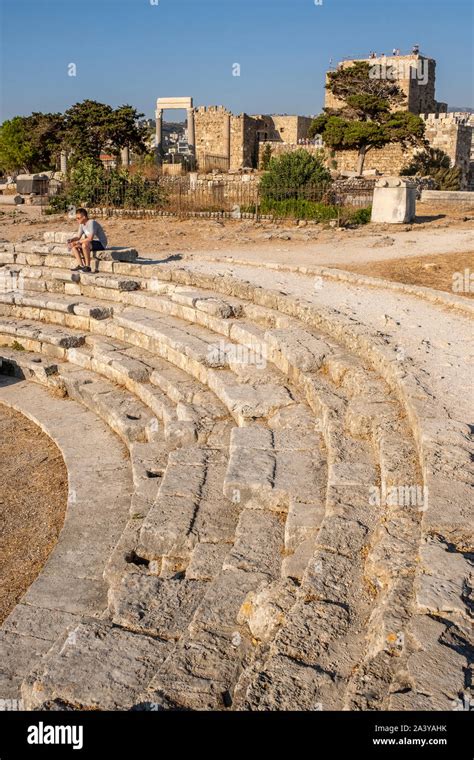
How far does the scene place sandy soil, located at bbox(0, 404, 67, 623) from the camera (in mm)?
5832

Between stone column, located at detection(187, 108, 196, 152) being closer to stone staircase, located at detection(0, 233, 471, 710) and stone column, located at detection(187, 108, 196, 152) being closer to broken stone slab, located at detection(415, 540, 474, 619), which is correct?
stone staircase, located at detection(0, 233, 471, 710)

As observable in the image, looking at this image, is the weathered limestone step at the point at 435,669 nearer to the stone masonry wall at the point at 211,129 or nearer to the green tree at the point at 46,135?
the green tree at the point at 46,135

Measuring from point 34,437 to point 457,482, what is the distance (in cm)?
586

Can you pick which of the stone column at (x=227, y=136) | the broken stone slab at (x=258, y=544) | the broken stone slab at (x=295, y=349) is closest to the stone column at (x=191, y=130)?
the stone column at (x=227, y=136)

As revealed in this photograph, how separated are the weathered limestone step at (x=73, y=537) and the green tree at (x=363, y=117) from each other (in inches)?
1190

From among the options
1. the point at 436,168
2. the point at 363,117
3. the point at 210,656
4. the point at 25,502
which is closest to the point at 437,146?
the point at 363,117

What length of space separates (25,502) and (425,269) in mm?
9021

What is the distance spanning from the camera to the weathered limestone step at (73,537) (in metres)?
4.79

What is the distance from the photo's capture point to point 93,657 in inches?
153

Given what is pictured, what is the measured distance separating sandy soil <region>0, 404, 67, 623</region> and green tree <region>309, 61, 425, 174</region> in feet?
101

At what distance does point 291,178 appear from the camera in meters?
20.7

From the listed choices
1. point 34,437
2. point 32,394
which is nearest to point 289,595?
point 34,437

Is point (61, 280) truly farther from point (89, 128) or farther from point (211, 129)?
point (211, 129)
